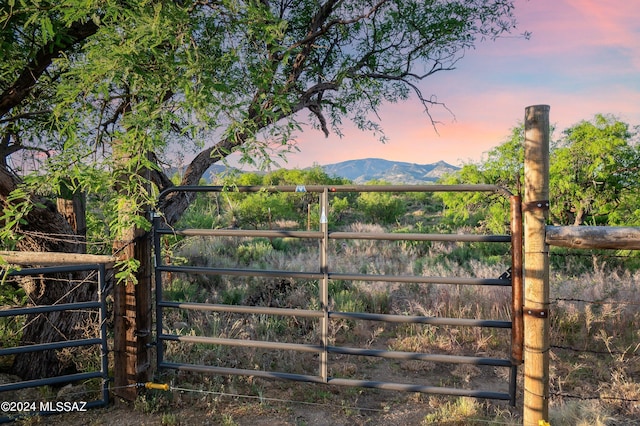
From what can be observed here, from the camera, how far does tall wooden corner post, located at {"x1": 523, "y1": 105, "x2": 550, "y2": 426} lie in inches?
140

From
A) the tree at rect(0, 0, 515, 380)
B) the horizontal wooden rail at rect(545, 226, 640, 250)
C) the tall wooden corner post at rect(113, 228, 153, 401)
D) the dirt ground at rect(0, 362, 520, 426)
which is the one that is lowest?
the dirt ground at rect(0, 362, 520, 426)

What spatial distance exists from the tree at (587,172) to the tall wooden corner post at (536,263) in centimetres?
597

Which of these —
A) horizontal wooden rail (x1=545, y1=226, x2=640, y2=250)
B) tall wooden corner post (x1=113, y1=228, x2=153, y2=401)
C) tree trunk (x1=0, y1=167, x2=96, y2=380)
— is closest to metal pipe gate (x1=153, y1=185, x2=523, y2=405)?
tall wooden corner post (x1=113, y1=228, x2=153, y2=401)

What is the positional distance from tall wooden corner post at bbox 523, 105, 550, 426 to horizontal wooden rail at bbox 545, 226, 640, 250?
0.36ft

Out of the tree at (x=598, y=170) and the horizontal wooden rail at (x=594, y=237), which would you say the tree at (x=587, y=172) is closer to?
the tree at (x=598, y=170)

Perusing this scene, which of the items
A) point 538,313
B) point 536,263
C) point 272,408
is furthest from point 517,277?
point 272,408

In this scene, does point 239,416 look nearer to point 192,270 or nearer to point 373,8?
point 192,270

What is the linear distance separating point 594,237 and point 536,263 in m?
0.49

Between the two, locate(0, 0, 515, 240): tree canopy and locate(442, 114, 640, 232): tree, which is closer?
locate(0, 0, 515, 240): tree canopy

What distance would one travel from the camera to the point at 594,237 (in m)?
3.60

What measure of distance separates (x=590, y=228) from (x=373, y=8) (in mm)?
5731

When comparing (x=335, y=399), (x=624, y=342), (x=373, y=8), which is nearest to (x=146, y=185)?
(x=335, y=399)

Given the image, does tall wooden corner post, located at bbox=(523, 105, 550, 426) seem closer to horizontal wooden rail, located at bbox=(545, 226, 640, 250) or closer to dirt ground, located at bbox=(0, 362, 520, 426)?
horizontal wooden rail, located at bbox=(545, 226, 640, 250)

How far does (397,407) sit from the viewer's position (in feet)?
15.0
